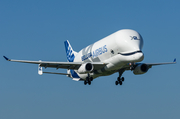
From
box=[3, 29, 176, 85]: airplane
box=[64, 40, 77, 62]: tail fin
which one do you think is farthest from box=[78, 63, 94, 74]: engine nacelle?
box=[64, 40, 77, 62]: tail fin

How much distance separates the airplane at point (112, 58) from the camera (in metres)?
45.1

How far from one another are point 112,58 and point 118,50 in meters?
1.47

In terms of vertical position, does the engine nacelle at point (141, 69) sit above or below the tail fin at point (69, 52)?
below

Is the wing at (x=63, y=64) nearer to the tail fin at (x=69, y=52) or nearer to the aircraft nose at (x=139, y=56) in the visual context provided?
the aircraft nose at (x=139, y=56)

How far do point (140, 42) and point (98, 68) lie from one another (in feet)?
21.9

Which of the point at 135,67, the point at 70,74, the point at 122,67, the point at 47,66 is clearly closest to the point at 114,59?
the point at 122,67

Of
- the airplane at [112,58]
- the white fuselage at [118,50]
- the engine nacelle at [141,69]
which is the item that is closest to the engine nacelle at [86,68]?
the airplane at [112,58]

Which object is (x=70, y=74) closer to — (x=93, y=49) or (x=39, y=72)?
(x=39, y=72)

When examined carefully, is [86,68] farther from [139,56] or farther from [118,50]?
[139,56]

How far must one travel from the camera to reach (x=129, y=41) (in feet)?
148

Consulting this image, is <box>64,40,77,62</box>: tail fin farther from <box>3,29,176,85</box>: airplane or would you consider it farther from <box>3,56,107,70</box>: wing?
<box>3,56,107,70</box>: wing

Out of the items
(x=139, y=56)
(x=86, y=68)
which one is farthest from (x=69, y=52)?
(x=139, y=56)

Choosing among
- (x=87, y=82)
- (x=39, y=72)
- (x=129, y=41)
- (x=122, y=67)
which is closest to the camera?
(x=129, y=41)

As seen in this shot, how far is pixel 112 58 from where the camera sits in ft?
153
